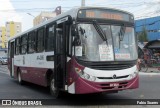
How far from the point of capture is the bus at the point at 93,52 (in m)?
10.9

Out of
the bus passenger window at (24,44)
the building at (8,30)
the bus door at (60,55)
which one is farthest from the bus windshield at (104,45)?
the building at (8,30)

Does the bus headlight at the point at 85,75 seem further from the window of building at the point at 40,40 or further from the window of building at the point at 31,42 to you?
the window of building at the point at 31,42

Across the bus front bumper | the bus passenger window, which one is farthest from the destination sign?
the bus passenger window

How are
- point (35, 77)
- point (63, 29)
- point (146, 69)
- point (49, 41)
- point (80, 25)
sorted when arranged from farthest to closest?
1. point (146, 69)
2. point (35, 77)
3. point (49, 41)
4. point (63, 29)
5. point (80, 25)

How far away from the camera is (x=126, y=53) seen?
11.6 m

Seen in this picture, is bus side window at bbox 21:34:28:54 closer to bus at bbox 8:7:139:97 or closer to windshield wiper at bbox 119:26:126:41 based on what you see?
bus at bbox 8:7:139:97

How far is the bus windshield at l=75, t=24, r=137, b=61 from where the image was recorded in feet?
35.9

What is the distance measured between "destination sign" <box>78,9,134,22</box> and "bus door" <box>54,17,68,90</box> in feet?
2.50

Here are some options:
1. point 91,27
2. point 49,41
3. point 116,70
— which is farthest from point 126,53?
point 49,41

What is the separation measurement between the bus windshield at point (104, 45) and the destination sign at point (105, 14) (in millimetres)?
319

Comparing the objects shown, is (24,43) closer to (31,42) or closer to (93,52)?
(31,42)

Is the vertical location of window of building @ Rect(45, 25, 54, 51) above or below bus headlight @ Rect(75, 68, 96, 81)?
above

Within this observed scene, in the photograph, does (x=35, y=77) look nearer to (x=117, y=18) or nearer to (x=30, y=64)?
(x=30, y=64)

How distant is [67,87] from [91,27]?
2.14m
